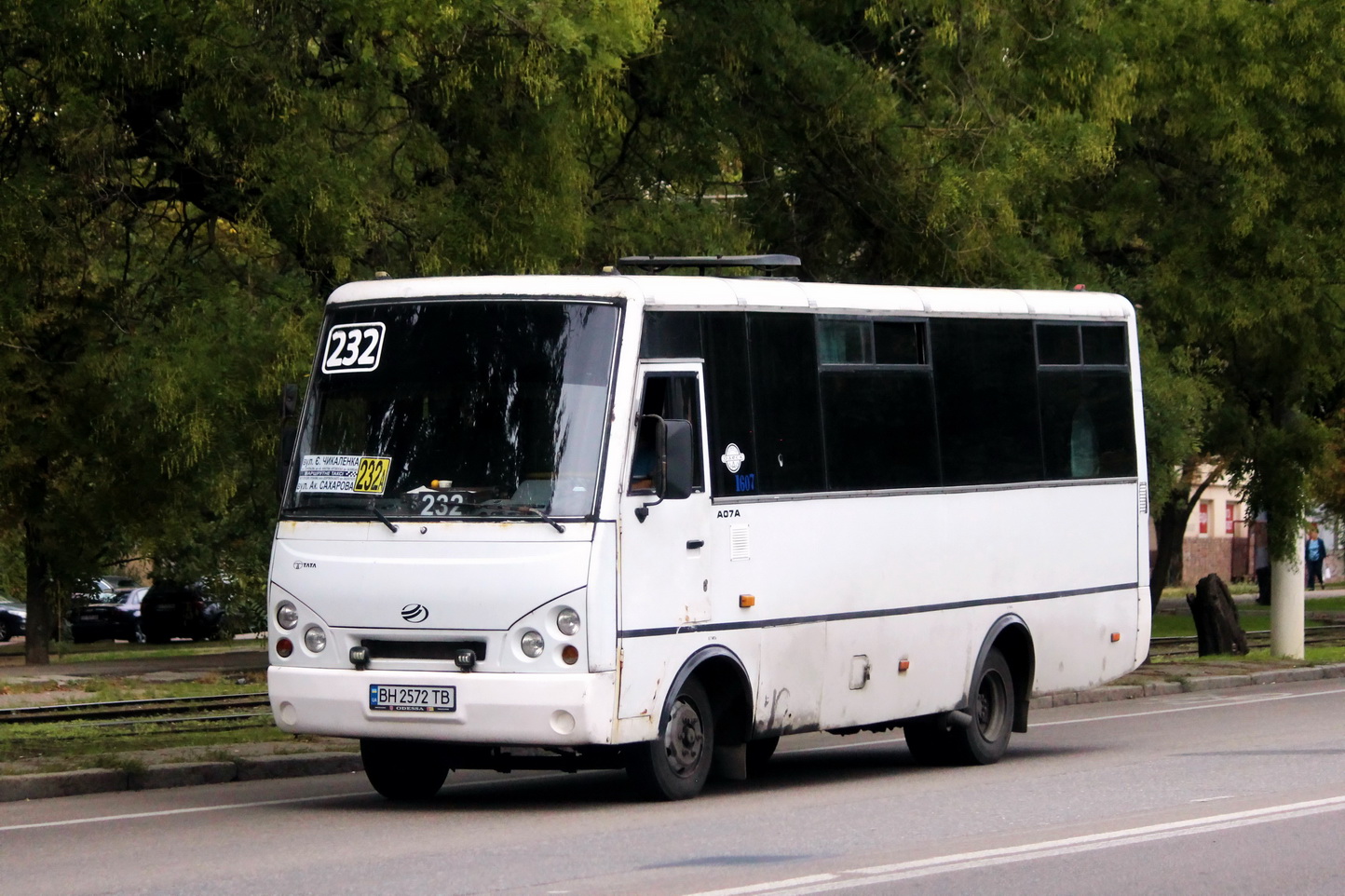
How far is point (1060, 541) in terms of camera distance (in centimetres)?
1597

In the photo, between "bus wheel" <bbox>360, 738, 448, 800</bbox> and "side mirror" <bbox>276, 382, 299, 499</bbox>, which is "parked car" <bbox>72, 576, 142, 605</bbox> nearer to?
"bus wheel" <bbox>360, 738, 448, 800</bbox>

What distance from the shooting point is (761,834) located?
11000 mm

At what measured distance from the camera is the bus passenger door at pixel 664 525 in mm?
12016

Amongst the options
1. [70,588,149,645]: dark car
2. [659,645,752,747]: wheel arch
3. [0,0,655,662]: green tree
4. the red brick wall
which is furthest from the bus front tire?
the red brick wall

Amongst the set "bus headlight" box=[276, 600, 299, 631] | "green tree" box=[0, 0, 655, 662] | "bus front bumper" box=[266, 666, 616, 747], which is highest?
"green tree" box=[0, 0, 655, 662]

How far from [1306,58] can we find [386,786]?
1449 cm

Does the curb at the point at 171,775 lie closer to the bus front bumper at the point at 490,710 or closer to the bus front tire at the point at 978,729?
the bus front bumper at the point at 490,710

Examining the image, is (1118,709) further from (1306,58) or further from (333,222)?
(333,222)

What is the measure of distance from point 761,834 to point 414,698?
6.82 feet

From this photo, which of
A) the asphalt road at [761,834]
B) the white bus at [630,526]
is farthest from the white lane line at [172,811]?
the white bus at [630,526]

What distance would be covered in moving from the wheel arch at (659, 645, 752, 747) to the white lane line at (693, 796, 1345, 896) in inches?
104

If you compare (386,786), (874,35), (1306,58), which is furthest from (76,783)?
(1306,58)

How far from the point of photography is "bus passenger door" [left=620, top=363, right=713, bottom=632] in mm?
12016

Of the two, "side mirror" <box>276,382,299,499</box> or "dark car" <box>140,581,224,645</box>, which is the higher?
"side mirror" <box>276,382,299,499</box>
